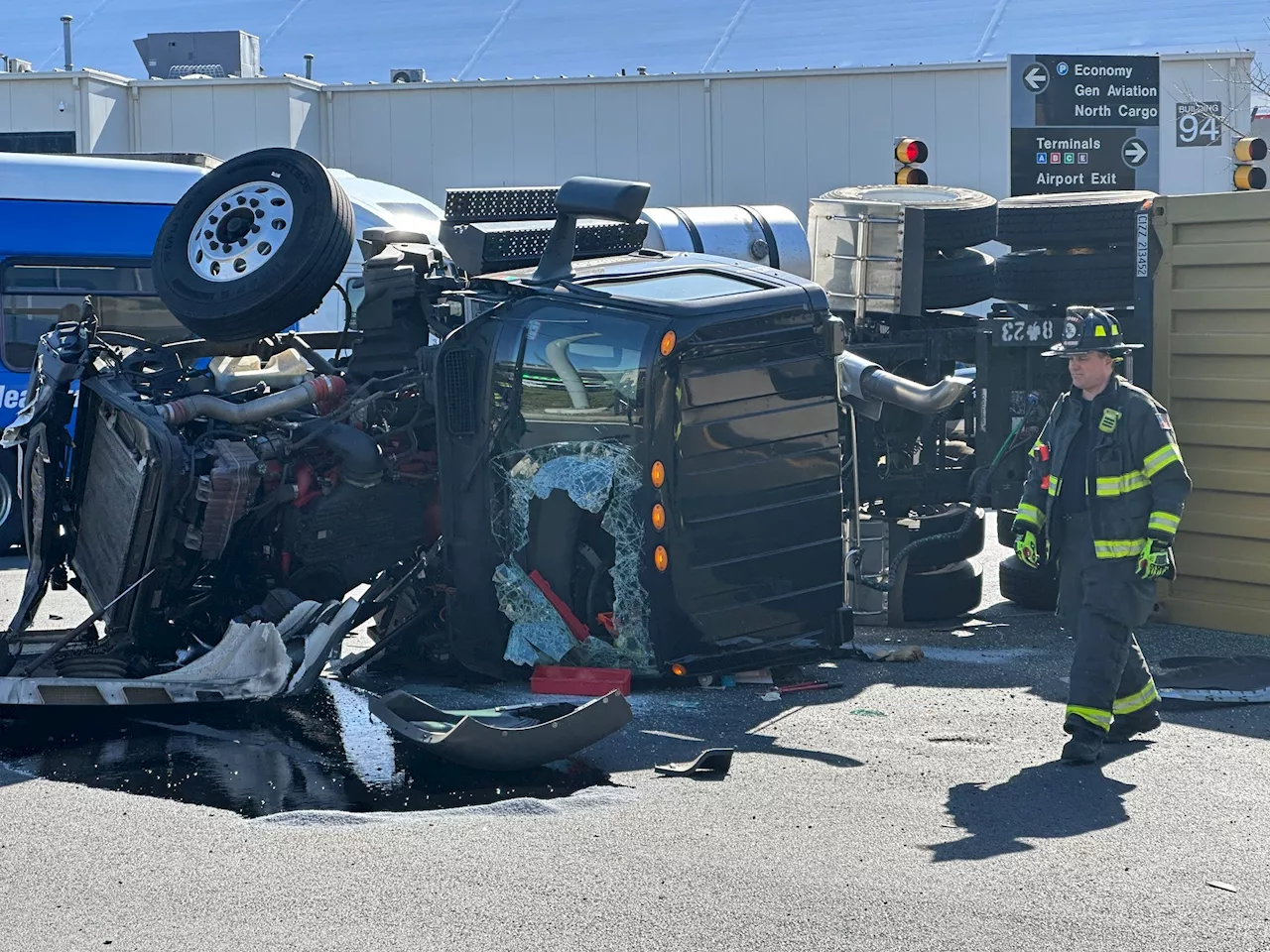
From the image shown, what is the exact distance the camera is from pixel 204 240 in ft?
26.7

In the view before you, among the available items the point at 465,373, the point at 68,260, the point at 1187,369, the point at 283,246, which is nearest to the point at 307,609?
the point at 465,373

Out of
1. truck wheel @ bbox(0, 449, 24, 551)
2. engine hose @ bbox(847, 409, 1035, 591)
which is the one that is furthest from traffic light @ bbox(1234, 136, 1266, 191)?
truck wheel @ bbox(0, 449, 24, 551)

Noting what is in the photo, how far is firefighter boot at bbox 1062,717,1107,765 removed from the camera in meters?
6.42

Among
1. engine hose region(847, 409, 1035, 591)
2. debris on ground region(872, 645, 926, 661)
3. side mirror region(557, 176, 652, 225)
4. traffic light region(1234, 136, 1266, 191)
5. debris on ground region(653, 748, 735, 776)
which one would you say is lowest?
debris on ground region(872, 645, 926, 661)

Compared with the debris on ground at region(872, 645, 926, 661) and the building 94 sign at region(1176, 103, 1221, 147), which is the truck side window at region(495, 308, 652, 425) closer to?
the debris on ground at region(872, 645, 926, 661)

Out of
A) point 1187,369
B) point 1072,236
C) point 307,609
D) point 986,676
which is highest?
point 1072,236

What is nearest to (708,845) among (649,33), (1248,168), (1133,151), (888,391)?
(888,391)

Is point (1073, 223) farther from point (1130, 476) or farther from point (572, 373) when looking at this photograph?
point (572, 373)

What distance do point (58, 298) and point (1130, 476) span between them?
28.7 ft

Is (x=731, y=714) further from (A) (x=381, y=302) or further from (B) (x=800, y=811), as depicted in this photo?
(A) (x=381, y=302)

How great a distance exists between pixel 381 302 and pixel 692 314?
6.04 feet

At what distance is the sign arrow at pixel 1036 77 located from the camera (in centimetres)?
1722

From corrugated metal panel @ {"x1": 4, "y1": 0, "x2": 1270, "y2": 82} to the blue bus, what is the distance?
1203cm

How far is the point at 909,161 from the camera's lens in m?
12.9
